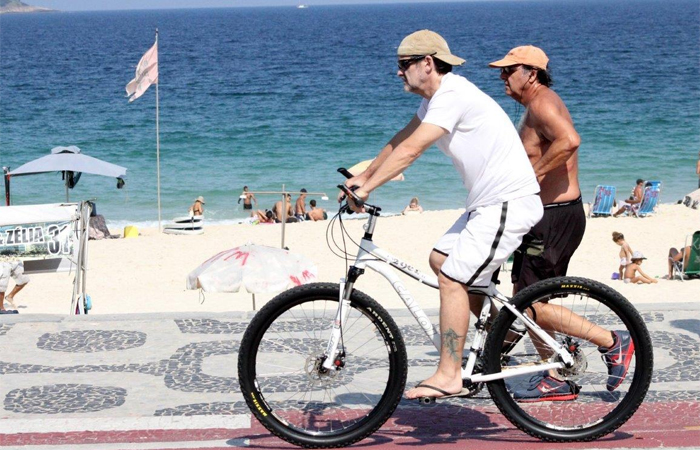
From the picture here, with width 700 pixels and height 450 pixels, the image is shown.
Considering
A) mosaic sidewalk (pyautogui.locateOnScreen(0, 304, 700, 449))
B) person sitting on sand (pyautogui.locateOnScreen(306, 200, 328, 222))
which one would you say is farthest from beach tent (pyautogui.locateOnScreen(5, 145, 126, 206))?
mosaic sidewalk (pyautogui.locateOnScreen(0, 304, 700, 449))

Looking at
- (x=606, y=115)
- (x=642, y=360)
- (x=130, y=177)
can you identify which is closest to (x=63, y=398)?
(x=642, y=360)

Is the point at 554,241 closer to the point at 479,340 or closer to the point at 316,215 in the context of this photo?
the point at 479,340

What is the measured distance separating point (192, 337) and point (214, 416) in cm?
161

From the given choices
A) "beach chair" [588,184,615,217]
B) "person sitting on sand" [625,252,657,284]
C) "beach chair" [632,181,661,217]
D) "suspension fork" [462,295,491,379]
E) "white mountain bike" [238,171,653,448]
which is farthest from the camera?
"beach chair" [588,184,615,217]

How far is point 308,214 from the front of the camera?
23.6 metres

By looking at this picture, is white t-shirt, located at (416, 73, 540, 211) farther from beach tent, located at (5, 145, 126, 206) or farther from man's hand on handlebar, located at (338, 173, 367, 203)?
beach tent, located at (5, 145, 126, 206)

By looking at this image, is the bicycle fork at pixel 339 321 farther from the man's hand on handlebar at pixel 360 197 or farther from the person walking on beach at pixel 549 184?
the person walking on beach at pixel 549 184

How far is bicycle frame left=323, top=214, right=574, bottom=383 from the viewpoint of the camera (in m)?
4.48

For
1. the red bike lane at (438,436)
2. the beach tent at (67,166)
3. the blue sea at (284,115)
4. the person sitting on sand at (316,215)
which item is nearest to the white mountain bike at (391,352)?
the red bike lane at (438,436)

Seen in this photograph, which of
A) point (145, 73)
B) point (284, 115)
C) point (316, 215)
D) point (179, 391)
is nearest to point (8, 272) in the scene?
point (179, 391)

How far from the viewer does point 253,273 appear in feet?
29.6

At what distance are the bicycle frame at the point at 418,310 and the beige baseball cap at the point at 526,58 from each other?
45.6 inches

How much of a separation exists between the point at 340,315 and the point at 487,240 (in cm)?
Result: 69

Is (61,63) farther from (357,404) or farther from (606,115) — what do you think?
(357,404)
